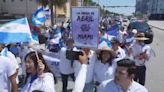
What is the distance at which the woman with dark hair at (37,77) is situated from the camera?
443 centimetres

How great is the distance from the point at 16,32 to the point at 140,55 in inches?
164

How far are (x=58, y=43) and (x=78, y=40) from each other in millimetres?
11550

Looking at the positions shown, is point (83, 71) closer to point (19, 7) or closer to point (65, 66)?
point (65, 66)

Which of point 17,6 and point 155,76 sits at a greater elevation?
point 155,76

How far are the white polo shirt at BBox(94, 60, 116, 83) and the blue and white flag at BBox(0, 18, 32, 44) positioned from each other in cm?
131

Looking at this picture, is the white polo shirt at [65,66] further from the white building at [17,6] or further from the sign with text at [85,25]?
the white building at [17,6]

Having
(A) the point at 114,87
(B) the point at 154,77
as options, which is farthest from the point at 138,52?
(A) the point at 114,87

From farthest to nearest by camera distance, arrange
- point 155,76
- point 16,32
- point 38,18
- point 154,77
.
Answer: point 155,76 < point 154,77 < point 38,18 < point 16,32

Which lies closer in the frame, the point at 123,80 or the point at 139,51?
the point at 123,80

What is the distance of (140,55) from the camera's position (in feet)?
31.9

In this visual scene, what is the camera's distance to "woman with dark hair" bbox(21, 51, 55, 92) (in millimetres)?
4426

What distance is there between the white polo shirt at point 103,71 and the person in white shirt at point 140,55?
2.72 m

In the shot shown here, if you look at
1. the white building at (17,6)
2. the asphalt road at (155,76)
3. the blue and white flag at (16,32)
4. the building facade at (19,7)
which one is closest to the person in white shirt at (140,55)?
the asphalt road at (155,76)

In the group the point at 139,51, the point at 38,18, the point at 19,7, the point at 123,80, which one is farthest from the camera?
the point at 19,7
